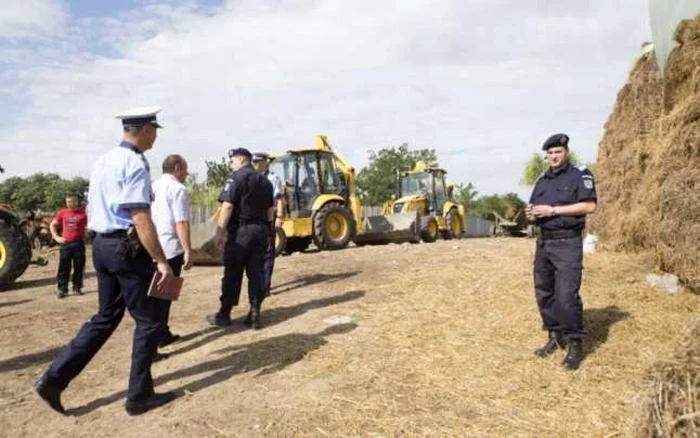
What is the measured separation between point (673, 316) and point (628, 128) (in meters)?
4.64

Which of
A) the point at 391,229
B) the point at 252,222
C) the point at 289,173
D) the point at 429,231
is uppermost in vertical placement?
the point at 289,173

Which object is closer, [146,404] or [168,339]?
[146,404]

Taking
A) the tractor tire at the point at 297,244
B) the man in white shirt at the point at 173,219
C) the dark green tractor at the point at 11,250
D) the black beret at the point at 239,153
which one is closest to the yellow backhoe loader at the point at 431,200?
the tractor tire at the point at 297,244

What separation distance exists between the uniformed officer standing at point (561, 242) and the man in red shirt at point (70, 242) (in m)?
6.68

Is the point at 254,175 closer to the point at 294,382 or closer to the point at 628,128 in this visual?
the point at 294,382

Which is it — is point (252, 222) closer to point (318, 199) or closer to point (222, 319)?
point (222, 319)

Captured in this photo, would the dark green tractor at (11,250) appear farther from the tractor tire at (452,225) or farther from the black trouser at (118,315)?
the tractor tire at (452,225)

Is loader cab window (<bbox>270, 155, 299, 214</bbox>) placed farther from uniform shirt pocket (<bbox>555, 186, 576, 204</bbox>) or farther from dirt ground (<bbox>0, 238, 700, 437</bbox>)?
uniform shirt pocket (<bbox>555, 186, 576, 204</bbox>)

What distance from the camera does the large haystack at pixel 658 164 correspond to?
6.56 meters

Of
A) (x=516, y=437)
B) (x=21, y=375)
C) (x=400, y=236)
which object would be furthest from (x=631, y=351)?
(x=400, y=236)

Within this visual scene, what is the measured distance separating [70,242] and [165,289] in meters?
5.50

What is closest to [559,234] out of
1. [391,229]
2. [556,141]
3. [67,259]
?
[556,141]

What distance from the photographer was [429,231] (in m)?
18.5

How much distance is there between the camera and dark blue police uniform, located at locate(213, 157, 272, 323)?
5984mm
